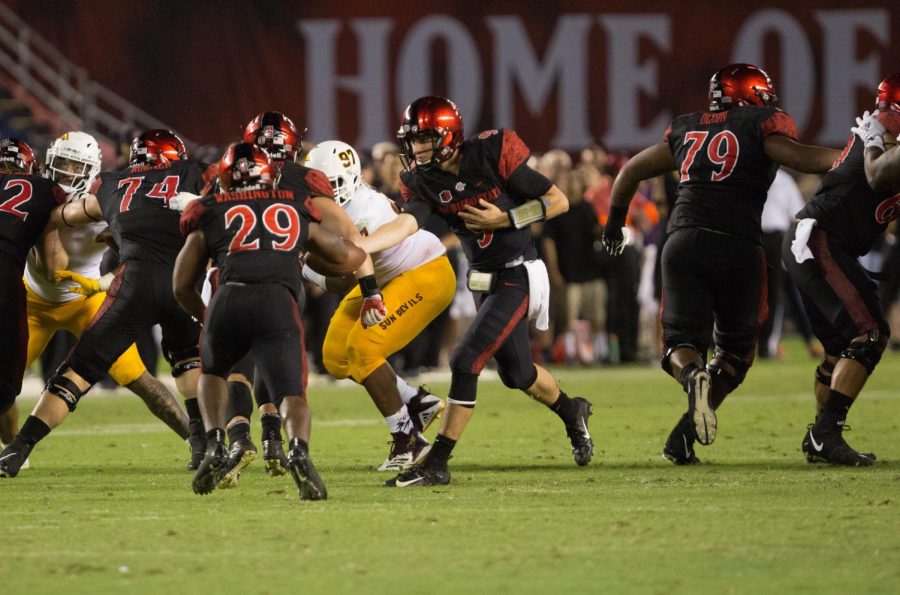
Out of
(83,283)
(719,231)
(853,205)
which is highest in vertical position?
(853,205)

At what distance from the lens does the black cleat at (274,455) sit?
6.88 metres

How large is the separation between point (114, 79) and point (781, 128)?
590 inches

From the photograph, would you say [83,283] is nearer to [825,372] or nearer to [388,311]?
[388,311]

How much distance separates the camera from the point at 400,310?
8.20m

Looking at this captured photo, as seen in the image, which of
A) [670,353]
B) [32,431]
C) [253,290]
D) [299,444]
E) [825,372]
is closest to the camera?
[299,444]

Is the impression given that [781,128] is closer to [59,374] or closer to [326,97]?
[59,374]

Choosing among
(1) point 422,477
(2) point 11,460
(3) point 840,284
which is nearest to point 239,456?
(1) point 422,477

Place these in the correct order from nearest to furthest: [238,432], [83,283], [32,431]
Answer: [238,432] → [32,431] → [83,283]

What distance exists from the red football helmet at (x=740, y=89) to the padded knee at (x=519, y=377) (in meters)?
1.60

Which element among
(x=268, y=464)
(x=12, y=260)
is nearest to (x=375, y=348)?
(x=268, y=464)

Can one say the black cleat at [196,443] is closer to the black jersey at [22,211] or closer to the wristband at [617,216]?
the black jersey at [22,211]

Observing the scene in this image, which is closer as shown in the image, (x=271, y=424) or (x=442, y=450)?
(x=442, y=450)

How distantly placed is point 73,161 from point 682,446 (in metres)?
3.60

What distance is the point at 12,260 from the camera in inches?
318
